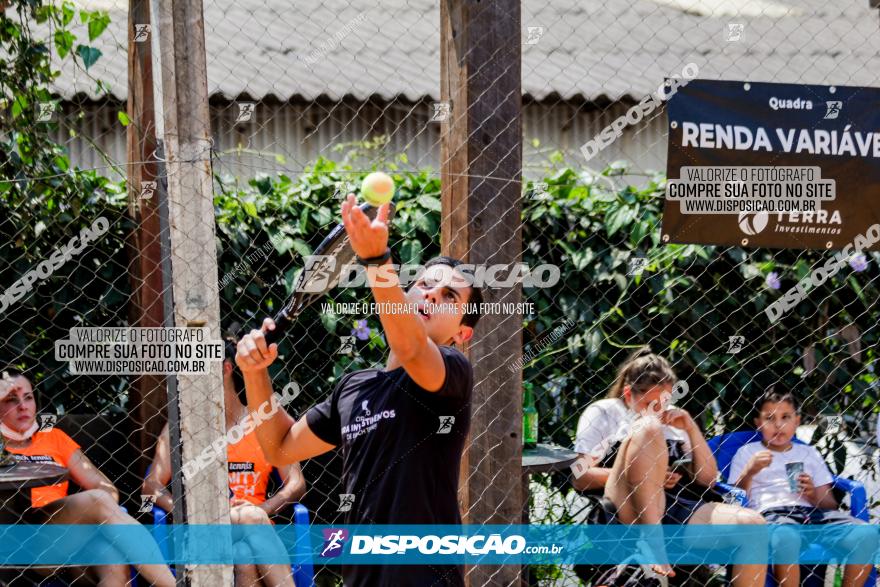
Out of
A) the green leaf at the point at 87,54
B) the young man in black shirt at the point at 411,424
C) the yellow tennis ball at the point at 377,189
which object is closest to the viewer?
the yellow tennis ball at the point at 377,189

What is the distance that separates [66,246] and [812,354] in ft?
10.9

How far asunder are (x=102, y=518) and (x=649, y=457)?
2.06 meters

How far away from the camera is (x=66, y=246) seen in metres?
4.26

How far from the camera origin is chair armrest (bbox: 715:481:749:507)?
14.5 feet

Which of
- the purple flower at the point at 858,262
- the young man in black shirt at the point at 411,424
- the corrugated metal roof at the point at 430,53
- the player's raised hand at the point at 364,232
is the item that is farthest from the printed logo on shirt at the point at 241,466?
the corrugated metal roof at the point at 430,53

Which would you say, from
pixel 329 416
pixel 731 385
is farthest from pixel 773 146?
pixel 329 416

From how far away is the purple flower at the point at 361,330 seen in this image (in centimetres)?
448

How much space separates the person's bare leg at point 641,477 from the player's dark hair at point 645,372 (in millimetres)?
252

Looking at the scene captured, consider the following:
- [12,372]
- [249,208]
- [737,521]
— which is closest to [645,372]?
[737,521]

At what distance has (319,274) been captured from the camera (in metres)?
2.83

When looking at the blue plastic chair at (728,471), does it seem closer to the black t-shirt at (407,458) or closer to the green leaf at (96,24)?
the black t-shirt at (407,458)

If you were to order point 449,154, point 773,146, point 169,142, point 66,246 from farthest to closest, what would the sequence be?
point 66,246 < point 773,146 < point 449,154 < point 169,142

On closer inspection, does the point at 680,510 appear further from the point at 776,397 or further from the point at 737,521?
the point at 776,397

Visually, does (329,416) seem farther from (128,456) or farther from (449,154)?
(128,456)
